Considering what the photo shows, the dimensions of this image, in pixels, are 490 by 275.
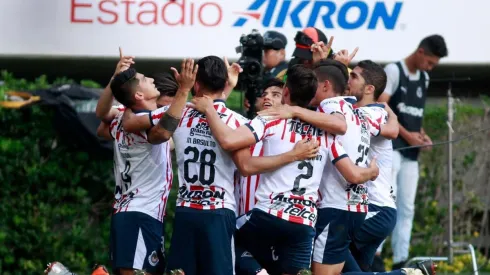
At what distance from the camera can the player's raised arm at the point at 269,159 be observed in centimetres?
870

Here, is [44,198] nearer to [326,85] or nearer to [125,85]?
[125,85]

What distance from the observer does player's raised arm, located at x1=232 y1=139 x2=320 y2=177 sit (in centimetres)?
870

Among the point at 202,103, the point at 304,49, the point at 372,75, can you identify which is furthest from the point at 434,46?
the point at 202,103

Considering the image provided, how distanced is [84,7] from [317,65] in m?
6.99

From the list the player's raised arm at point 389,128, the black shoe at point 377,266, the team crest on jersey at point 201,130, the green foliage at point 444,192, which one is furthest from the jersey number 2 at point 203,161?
the green foliage at point 444,192


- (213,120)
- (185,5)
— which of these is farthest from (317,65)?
(185,5)

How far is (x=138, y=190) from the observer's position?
30.5 feet

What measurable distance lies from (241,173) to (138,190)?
92cm

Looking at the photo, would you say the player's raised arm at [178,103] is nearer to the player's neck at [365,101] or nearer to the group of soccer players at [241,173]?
the group of soccer players at [241,173]

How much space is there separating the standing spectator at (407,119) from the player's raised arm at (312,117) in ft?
11.7

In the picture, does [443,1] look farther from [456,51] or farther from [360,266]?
[360,266]

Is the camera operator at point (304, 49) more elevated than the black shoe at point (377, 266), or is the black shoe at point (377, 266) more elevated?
the camera operator at point (304, 49)

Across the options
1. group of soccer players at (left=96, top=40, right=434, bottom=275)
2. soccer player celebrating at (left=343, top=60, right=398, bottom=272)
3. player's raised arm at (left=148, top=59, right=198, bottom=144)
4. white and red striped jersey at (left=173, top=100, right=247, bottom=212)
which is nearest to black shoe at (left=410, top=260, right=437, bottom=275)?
group of soccer players at (left=96, top=40, right=434, bottom=275)

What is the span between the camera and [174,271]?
28.1ft
